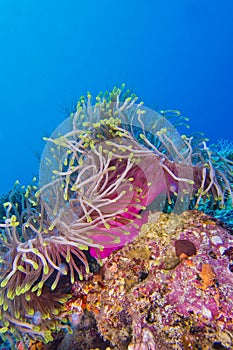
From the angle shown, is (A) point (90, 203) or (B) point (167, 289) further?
(A) point (90, 203)

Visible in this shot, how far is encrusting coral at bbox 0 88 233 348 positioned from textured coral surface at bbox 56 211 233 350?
15 cm

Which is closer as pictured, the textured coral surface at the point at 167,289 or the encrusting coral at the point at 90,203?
the textured coral surface at the point at 167,289

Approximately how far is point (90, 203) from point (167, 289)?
0.78 metres

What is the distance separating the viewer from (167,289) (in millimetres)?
1983

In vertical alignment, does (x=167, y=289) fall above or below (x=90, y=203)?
below

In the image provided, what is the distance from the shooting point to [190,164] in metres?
2.34

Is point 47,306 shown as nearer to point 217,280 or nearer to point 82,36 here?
point 217,280

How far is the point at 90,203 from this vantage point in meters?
2.16

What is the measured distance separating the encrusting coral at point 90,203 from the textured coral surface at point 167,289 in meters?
0.15

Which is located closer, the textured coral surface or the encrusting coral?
the textured coral surface

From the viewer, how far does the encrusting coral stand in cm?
218

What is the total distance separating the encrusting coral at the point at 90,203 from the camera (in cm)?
218

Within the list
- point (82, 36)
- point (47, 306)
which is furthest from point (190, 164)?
point (82, 36)

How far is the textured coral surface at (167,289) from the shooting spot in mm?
1804
